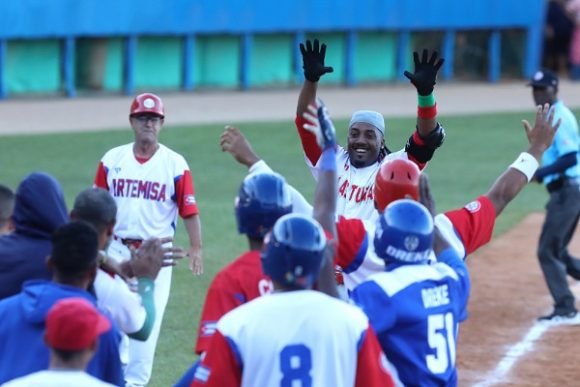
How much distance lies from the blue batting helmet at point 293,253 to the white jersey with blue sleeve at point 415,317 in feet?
1.65

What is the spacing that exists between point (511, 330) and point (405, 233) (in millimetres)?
5895

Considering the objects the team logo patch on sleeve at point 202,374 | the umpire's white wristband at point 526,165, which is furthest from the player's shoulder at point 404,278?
the umpire's white wristband at point 526,165

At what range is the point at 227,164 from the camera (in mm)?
18562

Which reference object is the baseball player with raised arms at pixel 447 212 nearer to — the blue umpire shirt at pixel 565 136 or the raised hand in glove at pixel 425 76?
the raised hand in glove at pixel 425 76

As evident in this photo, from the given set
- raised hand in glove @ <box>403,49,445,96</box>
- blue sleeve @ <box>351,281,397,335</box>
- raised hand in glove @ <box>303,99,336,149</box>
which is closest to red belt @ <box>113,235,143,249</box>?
raised hand in glove @ <box>403,49,445,96</box>

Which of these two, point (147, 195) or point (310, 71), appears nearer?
point (310, 71)

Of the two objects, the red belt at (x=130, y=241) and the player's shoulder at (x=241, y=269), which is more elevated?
the player's shoulder at (x=241, y=269)

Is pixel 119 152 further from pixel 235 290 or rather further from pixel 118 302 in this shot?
pixel 235 290

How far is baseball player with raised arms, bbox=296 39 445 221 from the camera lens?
23.5 ft

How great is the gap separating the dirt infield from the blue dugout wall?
11837 millimetres

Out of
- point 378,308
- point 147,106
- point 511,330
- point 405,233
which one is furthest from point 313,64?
point 511,330

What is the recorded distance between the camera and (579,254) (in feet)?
44.3

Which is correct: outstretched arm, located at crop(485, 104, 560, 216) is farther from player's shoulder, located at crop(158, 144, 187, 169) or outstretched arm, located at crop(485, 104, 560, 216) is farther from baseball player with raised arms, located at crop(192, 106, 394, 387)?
player's shoulder, located at crop(158, 144, 187, 169)

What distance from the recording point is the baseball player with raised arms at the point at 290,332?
14.1 feet
